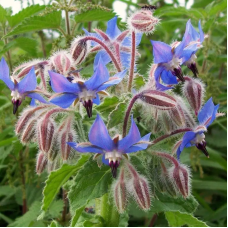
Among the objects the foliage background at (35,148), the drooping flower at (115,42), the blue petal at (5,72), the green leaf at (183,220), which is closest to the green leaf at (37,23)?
the foliage background at (35,148)

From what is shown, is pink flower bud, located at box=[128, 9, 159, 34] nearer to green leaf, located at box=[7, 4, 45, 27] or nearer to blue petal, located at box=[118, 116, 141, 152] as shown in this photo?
blue petal, located at box=[118, 116, 141, 152]

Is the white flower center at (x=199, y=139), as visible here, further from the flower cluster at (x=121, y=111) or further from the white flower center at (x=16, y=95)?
the white flower center at (x=16, y=95)

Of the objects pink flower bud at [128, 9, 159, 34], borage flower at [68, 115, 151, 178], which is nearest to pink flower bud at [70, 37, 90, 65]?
pink flower bud at [128, 9, 159, 34]

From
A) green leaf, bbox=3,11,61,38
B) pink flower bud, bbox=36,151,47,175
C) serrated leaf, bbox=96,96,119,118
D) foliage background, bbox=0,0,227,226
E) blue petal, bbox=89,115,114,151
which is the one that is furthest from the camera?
foliage background, bbox=0,0,227,226

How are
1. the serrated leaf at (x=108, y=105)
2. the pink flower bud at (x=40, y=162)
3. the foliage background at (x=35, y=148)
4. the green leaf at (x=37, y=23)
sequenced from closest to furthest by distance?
the serrated leaf at (x=108, y=105) < the pink flower bud at (x=40, y=162) < the green leaf at (x=37, y=23) < the foliage background at (x=35, y=148)

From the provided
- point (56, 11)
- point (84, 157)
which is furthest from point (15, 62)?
point (84, 157)

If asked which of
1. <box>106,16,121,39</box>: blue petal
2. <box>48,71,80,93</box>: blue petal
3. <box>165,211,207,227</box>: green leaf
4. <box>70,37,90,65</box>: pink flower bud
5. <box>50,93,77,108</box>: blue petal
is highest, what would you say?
<box>106,16,121,39</box>: blue petal

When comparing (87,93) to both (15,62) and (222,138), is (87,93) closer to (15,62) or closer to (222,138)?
(15,62)
